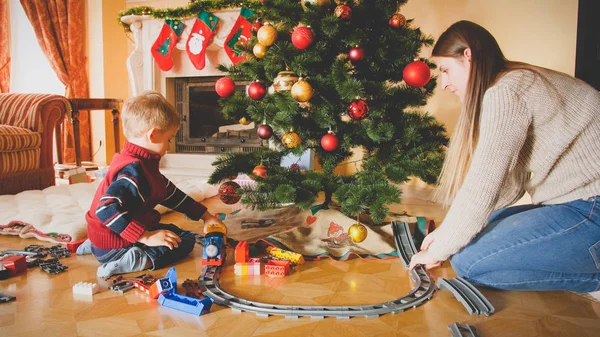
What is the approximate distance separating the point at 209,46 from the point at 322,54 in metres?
2.21

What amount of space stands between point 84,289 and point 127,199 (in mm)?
331

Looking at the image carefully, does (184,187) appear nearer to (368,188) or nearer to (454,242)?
(368,188)

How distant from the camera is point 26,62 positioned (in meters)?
4.93

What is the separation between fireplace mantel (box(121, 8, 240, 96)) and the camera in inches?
156

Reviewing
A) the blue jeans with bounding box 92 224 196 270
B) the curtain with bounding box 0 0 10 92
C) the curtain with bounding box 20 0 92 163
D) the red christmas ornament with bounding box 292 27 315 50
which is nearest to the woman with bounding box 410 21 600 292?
the red christmas ornament with bounding box 292 27 315 50

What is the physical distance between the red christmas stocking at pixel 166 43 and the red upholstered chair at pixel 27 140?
0.89 meters

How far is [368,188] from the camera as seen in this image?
6.05 ft

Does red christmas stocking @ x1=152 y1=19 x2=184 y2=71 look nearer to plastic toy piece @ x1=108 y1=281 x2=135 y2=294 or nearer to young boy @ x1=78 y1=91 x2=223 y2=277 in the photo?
young boy @ x1=78 y1=91 x2=223 y2=277

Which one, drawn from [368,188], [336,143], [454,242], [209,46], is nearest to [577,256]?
[454,242]

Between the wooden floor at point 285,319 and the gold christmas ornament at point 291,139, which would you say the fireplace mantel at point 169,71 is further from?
the wooden floor at point 285,319

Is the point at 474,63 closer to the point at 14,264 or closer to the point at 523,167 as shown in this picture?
the point at 523,167

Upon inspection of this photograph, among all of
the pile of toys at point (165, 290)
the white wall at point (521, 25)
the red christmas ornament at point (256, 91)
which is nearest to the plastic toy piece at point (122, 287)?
the pile of toys at point (165, 290)

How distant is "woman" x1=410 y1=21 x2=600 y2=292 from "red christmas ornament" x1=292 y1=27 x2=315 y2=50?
0.60 m

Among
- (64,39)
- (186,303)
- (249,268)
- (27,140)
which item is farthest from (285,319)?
(64,39)
